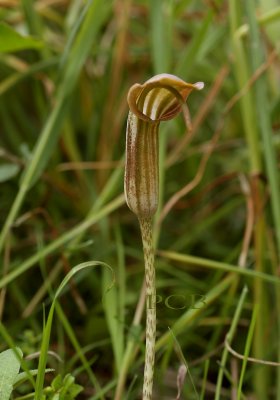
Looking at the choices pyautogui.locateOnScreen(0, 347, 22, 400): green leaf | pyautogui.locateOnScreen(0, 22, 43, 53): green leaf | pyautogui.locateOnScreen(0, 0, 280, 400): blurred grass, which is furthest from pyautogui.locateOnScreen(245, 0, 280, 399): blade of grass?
pyautogui.locateOnScreen(0, 347, 22, 400): green leaf

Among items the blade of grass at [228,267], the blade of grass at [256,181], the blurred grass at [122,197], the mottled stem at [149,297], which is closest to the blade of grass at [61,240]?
the blurred grass at [122,197]

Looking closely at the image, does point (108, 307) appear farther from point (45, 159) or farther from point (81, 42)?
point (81, 42)

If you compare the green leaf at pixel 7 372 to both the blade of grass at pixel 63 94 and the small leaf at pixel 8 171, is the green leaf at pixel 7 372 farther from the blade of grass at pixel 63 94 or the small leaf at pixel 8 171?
the small leaf at pixel 8 171

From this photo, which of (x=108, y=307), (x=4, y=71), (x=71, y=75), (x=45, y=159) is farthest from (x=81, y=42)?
(x=108, y=307)

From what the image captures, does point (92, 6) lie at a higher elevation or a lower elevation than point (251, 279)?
higher

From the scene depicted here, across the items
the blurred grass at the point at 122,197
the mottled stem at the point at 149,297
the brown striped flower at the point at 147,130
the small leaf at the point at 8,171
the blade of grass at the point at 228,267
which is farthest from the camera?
the small leaf at the point at 8,171
